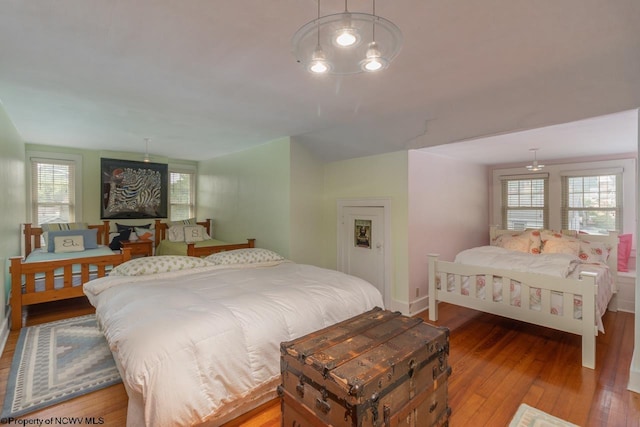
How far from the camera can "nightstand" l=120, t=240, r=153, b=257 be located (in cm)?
497

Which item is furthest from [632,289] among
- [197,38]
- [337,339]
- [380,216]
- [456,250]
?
[197,38]

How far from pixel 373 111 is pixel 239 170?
2.91 meters

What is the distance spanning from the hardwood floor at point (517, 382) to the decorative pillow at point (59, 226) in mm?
1778

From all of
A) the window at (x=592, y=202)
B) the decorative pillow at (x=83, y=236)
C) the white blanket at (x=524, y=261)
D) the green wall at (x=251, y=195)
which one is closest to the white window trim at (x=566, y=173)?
the window at (x=592, y=202)

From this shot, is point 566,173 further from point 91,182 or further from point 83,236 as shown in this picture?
point 91,182

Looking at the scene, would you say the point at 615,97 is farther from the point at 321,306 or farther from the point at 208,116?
the point at 208,116

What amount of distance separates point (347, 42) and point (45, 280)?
4066 mm

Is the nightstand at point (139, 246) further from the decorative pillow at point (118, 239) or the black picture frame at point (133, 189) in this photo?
the black picture frame at point (133, 189)

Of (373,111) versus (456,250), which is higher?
(373,111)

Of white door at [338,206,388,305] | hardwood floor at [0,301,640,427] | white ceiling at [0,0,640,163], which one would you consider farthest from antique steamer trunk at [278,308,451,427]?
white door at [338,206,388,305]

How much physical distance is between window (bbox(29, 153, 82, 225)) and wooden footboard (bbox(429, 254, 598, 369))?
5.82 meters

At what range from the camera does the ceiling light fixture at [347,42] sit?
1.20 metres

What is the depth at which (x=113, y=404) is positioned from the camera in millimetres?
1926

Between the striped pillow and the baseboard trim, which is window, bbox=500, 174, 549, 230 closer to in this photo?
the baseboard trim
